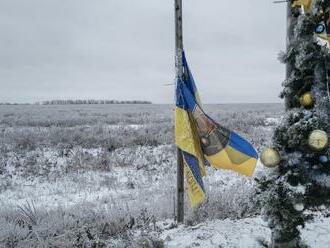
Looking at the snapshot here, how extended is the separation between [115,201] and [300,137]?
4.86 m

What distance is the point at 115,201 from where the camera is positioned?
7863 mm

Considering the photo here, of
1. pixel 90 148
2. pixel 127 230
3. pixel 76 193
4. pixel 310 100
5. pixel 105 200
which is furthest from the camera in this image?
pixel 90 148

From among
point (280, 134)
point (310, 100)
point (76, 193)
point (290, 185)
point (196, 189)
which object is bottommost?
point (76, 193)

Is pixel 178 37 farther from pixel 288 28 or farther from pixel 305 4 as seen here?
pixel 305 4

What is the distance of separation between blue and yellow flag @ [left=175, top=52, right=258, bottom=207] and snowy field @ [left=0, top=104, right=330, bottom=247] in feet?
1.73

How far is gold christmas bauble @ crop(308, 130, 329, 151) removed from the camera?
11.8 feet

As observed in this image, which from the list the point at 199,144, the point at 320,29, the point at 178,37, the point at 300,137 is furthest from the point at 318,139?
the point at 178,37

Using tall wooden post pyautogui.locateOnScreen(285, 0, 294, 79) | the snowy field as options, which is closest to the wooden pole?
tall wooden post pyautogui.locateOnScreen(285, 0, 294, 79)

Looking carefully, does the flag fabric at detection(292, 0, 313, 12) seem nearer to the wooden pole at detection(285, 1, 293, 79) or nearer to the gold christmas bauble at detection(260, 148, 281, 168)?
the wooden pole at detection(285, 1, 293, 79)

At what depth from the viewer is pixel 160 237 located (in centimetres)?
543

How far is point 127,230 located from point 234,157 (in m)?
1.91

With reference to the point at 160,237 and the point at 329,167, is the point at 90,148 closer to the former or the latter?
the point at 160,237

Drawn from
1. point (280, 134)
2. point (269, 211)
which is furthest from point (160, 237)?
point (280, 134)

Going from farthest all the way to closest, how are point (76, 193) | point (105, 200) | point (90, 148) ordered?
point (90, 148) < point (76, 193) < point (105, 200)
